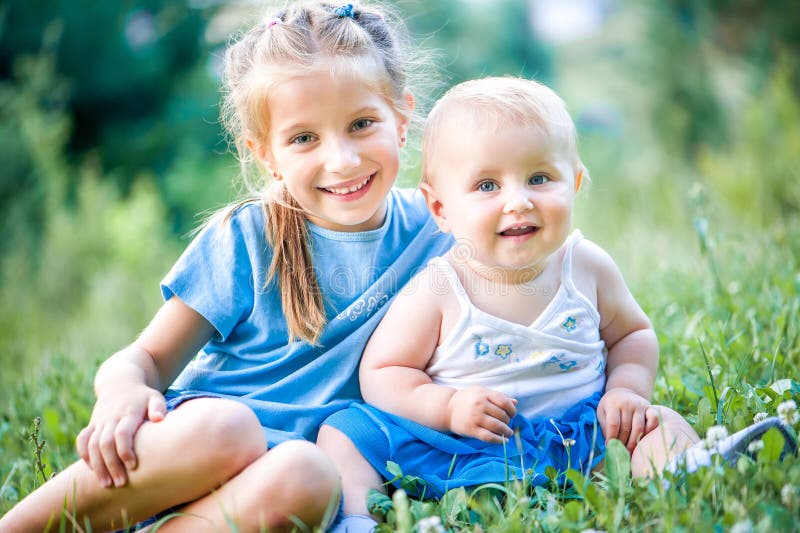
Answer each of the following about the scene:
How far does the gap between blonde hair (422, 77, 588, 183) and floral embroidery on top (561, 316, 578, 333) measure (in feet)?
1.19

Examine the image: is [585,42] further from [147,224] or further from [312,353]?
[312,353]

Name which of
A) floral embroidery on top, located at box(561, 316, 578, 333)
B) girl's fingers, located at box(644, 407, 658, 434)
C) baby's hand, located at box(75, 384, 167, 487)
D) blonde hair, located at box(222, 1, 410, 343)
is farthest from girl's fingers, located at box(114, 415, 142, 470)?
girl's fingers, located at box(644, 407, 658, 434)

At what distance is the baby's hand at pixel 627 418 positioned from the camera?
5.85ft

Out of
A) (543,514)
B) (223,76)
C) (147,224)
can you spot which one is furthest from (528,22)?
(543,514)

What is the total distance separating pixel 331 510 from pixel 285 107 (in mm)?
992

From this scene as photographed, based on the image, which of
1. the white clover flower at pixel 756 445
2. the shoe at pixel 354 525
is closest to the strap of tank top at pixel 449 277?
the shoe at pixel 354 525

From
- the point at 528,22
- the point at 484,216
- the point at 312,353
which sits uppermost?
the point at 528,22

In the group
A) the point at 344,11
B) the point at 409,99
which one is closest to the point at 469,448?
the point at 409,99

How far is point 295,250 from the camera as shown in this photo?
2.12m

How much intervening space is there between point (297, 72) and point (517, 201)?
646mm

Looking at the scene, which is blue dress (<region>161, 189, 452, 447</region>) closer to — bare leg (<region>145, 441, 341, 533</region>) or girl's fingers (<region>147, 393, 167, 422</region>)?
girl's fingers (<region>147, 393, 167, 422</region>)

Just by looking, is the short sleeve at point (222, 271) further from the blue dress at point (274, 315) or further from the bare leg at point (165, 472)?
the bare leg at point (165, 472)

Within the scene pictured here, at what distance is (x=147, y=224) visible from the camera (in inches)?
228

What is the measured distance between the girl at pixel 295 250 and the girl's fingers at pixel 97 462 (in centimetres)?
5
